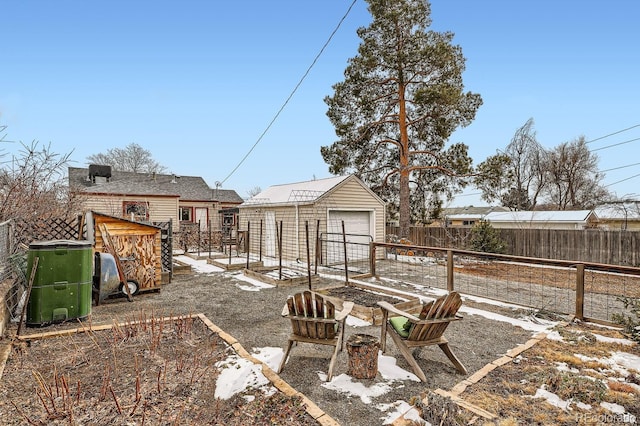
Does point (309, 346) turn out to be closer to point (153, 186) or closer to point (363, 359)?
point (363, 359)

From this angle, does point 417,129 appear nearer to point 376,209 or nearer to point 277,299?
point 376,209

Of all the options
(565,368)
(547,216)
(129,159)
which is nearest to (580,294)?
(565,368)

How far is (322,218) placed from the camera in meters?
11.8

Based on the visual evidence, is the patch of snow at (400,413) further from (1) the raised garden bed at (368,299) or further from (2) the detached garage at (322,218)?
(2) the detached garage at (322,218)

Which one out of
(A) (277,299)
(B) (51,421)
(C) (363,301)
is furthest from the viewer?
(A) (277,299)

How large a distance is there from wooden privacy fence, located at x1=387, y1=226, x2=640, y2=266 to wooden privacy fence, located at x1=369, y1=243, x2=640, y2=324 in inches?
42.1

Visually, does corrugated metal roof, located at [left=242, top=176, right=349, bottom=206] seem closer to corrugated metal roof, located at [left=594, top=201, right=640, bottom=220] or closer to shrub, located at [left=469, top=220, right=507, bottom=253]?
shrub, located at [left=469, top=220, right=507, bottom=253]

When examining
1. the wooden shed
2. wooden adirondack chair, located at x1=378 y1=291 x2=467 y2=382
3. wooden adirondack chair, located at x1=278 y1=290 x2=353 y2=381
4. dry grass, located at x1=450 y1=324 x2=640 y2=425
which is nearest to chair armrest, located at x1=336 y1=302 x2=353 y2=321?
wooden adirondack chair, located at x1=278 y1=290 x2=353 y2=381

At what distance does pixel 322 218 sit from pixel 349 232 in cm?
137

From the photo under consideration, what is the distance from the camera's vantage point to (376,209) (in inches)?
531

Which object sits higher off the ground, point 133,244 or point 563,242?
point 133,244

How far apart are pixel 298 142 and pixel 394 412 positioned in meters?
20.8

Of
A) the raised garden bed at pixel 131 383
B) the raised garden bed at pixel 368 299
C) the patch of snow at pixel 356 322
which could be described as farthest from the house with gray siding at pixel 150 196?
the raised garden bed at pixel 131 383

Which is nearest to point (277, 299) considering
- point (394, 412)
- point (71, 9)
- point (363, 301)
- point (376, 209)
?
point (363, 301)
